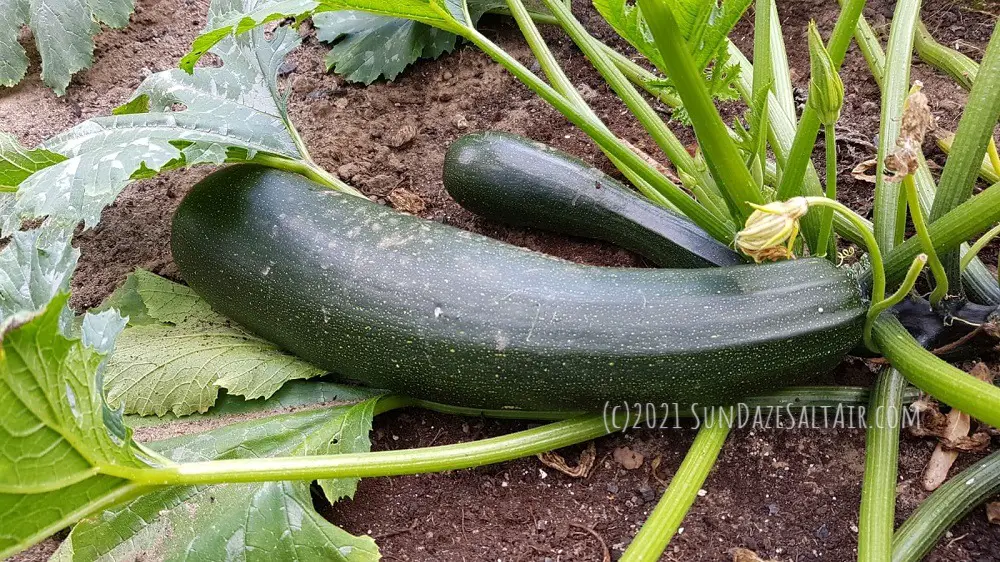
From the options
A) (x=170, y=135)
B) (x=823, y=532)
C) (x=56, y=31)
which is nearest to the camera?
(x=823, y=532)

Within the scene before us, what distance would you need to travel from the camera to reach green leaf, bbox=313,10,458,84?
2.48 metres

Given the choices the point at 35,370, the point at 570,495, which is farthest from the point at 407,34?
the point at 35,370

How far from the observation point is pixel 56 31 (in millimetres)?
2504

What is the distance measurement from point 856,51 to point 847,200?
0.63 metres

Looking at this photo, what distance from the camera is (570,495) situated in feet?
5.77

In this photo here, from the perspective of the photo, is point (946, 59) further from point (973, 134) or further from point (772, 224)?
point (772, 224)

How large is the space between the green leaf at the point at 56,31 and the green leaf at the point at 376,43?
712mm

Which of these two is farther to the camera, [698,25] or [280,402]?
[280,402]

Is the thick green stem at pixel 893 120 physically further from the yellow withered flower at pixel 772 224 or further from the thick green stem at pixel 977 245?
the yellow withered flower at pixel 772 224

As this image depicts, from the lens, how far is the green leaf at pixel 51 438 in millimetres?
1018

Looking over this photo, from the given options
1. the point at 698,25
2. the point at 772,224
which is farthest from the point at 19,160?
the point at 772,224

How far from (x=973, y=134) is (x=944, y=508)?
791mm

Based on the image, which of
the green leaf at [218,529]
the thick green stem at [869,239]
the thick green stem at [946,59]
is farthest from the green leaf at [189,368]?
the thick green stem at [946,59]

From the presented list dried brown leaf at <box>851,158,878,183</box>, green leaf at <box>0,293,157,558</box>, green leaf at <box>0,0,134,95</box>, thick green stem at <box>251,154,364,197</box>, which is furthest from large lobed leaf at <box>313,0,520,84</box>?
green leaf at <box>0,293,157,558</box>
